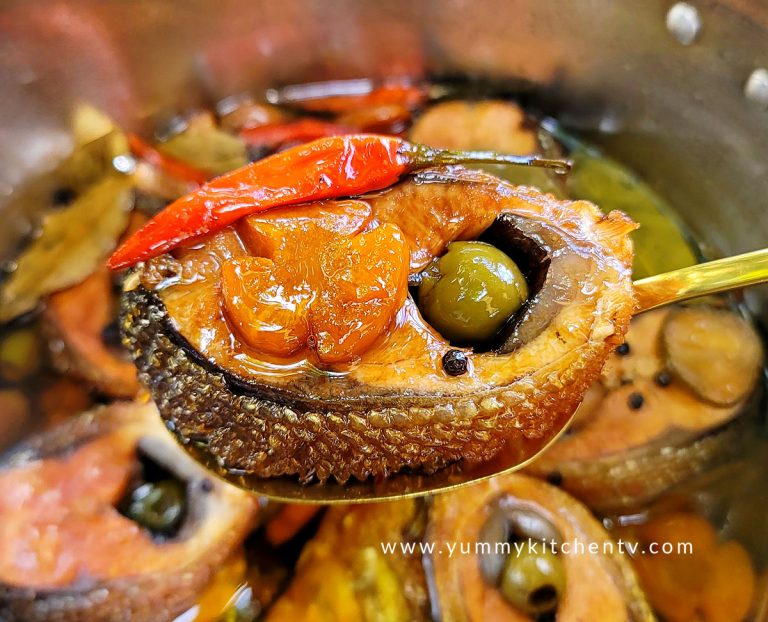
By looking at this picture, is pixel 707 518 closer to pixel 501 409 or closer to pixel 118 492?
pixel 501 409

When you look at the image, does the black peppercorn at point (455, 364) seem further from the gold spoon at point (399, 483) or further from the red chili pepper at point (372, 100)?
the red chili pepper at point (372, 100)

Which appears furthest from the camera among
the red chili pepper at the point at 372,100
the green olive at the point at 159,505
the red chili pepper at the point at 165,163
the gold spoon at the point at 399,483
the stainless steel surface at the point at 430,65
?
the red chili pepper at the point at 372,100

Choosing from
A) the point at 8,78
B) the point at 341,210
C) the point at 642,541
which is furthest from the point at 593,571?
the point at 8,78

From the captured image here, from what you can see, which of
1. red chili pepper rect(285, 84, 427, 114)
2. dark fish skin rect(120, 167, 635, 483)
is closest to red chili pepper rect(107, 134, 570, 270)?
dark fish skin rect(120, 167, 635, 483)

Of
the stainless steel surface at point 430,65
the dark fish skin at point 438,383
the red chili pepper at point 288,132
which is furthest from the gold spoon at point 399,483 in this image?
the red chili pepper at point 288,132

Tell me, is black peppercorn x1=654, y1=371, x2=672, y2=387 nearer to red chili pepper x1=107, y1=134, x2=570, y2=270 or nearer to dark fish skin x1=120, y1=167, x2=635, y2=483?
dark fish skin x1=120, y1=167, x2=635, y2=483
